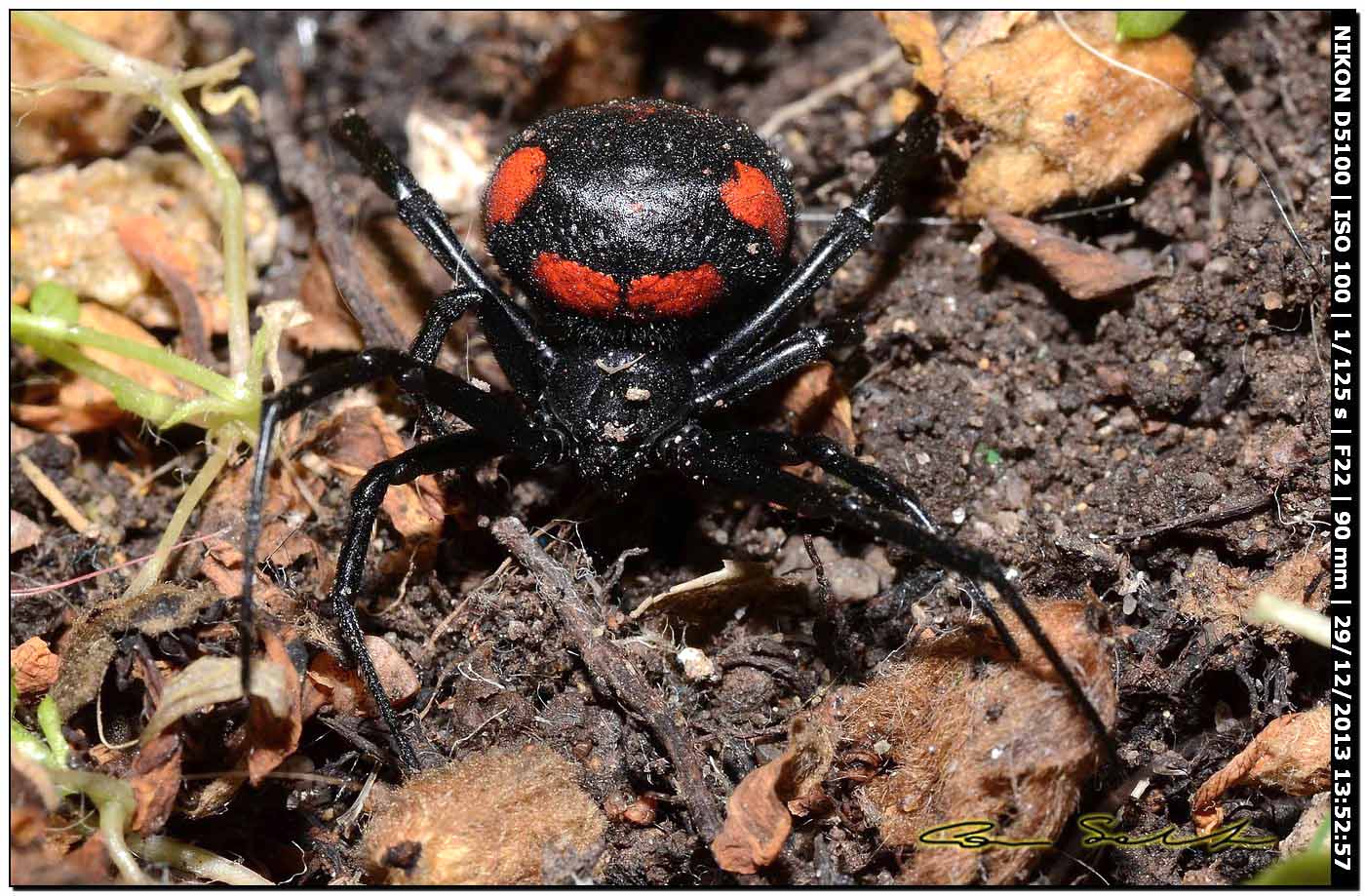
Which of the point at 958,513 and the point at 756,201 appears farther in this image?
the point at 958,513

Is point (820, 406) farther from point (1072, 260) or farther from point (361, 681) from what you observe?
point (361, 681)

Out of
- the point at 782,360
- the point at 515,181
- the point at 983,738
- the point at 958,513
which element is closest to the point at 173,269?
the point at 515,181

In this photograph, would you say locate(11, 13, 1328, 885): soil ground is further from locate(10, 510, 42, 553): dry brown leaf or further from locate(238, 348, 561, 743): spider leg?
locate(238, 348, 561, 743): spider leg

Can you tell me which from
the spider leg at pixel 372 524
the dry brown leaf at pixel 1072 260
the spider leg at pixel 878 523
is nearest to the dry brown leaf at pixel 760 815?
the spider leg at pixel 878 523

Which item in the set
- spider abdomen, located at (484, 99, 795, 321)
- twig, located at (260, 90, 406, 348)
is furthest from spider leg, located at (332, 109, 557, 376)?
twig, located at (260, 90, 406, 348)

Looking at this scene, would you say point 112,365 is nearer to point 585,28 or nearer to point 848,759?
point 585,28

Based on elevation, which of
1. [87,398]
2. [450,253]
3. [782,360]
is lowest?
[782,360]

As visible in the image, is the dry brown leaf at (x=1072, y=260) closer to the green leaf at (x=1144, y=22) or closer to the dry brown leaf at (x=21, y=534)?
the green leaf at (x=1144, y=22)
